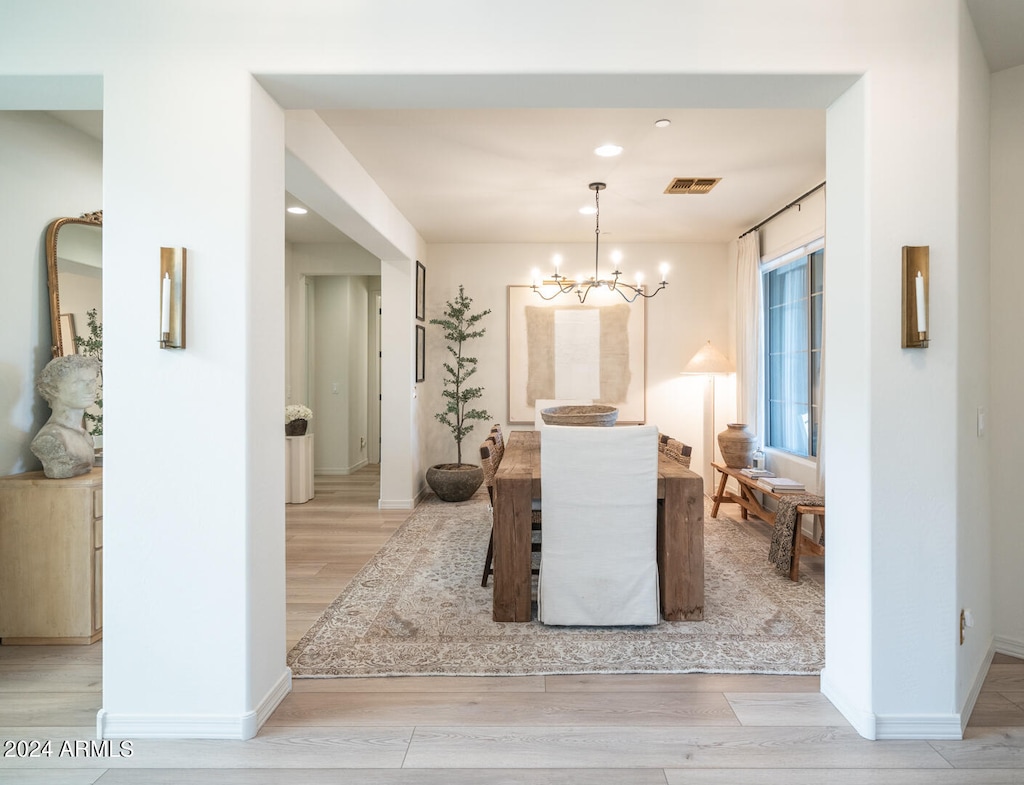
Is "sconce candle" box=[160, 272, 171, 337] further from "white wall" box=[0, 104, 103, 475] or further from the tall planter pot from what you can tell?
the tall planter pot

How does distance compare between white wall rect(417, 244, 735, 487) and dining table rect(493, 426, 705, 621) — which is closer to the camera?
dining table rect(493, 426, 705, 621)

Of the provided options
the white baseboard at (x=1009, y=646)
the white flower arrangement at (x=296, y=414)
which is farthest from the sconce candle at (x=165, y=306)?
the white flower arrangement at (x=296, y=414)

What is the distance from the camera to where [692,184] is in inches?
164

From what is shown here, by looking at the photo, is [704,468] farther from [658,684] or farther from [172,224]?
[172,224]

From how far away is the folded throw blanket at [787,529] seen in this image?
3.48m

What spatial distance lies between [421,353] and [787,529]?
3490 millimetres

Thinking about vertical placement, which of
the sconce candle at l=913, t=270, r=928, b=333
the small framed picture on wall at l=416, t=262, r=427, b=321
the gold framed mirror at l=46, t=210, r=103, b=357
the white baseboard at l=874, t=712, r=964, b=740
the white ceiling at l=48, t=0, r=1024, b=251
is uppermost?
→ the white ceiling at l=48, t=0, r=1024, b=251

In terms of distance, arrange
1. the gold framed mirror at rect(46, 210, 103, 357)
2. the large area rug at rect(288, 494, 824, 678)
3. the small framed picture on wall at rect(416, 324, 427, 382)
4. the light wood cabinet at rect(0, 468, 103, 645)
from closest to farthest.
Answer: the large area rug at rect(288, 494, 824, 678)
the light wood cabinet at rect(0, 468, 103, 645)
the gold framed mirror at rect(46, 210, 103, 357)
the small framed picture on wall at rect(416, 324, 427, 382)

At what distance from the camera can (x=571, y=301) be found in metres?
6.08

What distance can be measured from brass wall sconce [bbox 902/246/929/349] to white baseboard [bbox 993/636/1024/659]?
1519mm

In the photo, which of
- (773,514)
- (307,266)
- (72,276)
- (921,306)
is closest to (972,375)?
(921,306)

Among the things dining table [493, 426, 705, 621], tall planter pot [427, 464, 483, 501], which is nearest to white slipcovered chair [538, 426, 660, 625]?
dining table [493, 426, 705, 621]

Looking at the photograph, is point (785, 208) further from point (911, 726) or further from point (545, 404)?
point (911, 726)

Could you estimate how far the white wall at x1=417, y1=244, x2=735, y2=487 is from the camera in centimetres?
602
